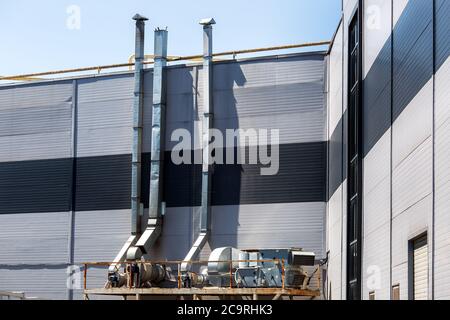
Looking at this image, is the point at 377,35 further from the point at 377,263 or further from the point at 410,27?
the point at 377,263

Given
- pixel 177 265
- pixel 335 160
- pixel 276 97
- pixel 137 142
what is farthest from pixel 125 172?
pixel 335 160

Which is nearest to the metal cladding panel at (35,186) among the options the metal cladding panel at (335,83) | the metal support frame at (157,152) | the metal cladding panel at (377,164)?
the metal support frame at (157,152)

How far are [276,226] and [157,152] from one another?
544 cm

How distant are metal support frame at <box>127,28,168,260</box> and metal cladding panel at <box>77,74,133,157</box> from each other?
4.84 ft

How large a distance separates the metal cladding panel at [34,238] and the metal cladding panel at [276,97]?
7.86 metres

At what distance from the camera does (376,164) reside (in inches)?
827

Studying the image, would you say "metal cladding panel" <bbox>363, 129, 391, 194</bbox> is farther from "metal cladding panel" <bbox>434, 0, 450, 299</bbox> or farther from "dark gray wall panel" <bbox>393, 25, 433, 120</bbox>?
"metal cladding panel" <bbox>434, 0, 450, 299</bbox>

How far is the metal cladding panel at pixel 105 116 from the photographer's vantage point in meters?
33.4

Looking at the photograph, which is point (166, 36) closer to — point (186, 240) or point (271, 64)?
point (271, 64)

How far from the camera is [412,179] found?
55.6 feet

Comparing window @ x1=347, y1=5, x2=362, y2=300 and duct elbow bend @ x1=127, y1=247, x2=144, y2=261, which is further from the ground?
window @ x1=347, y1=5, x2=362, y2=300

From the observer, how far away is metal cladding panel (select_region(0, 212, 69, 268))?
33688 millimetres

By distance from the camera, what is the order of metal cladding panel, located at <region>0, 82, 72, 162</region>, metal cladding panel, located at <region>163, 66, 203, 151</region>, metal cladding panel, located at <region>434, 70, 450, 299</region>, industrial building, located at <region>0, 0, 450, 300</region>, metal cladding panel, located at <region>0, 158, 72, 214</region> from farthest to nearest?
metal cladding panel, located at <region>0, 82, 72, 162</region>, metal cladding panel, located at <region>0, 158, 72, 214</region>, metal cladding panel, located at <region>163, 66, 203, 151</region>, industrial building, located at <region>0, 0, 450, 300</region>, metal cladding panel, located at <region>434, 70, 450, 299</region>

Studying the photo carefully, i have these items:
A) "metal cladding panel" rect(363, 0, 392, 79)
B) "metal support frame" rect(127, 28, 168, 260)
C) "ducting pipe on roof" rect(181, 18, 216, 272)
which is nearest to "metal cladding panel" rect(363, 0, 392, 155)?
"metal cladding panel" rect(363, 0, 392, 79)
